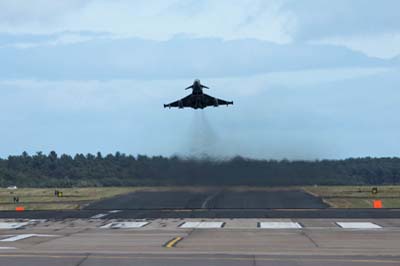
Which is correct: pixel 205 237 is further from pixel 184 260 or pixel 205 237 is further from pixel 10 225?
pixel 10 225

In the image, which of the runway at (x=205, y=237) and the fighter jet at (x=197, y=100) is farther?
the fighter jet at (x=197, y=100)

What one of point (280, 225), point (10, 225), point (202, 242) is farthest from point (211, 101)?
point (202, 242)

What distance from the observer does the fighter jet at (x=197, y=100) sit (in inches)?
2426

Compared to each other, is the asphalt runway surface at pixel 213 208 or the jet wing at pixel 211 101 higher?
the jet wing at pixel 211 101

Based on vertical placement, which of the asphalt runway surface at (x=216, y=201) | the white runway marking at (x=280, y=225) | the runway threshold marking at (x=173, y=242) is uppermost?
the asphalt runway surface at (x=216, y=201)

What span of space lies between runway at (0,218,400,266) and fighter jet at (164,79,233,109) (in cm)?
1657

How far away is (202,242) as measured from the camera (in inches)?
1214

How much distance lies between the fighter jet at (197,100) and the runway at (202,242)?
16570mm

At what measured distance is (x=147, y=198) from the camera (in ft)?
262

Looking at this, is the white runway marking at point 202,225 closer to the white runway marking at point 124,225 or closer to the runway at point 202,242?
the runway at point 202,242

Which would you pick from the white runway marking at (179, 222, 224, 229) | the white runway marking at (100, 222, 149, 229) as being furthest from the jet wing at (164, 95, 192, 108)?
the white runway marking at (179, 222, 224, 229)

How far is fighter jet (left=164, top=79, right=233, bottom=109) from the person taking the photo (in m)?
61.6

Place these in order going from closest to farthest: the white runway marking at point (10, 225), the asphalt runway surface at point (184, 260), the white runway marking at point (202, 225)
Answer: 1. the asphalt runway surface at point (184, 260)
2. the white runway marking at point (202, 225)
3. the white runway marking at point (10, 225)

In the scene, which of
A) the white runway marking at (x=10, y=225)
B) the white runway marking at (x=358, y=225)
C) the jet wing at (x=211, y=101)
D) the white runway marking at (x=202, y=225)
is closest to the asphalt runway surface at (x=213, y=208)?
the white runway marking at (x=10, y=225)
